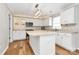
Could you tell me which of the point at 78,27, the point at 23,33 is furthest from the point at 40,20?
the point at 78,27

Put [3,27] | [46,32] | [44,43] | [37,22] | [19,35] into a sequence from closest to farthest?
[44,43] < [46,32] < [3,27] < [19,35] < [37,22]

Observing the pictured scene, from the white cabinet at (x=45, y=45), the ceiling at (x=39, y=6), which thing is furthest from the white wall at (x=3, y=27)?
the white cabinet at (x=45, y=45)

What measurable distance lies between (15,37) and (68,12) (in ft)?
14.7

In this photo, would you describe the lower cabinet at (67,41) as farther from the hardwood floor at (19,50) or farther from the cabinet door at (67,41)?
the hardwood floor at (19,50)

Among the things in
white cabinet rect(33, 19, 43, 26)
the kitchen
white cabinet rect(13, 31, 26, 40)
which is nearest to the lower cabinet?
the kitchen

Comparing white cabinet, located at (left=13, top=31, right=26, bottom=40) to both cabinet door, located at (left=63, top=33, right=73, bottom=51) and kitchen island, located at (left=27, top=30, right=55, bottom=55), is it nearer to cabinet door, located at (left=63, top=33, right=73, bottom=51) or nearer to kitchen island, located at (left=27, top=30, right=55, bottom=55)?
cabinet door, located at (left=63, top=33, right=73, bottom=51)

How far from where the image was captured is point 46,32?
12.7 ft

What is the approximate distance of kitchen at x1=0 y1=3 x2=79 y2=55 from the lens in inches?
136

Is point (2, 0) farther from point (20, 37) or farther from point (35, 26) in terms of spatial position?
point (35, 26)

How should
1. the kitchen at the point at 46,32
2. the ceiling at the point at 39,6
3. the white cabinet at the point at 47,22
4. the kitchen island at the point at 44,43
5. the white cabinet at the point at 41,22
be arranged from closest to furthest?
the kitchen island at the point at 44,43, the kitchen at the point at 46,32, the ceiling at the point at 39,6, the white cabinet at the point at 47,22, the white cabinet at the point at 41,22

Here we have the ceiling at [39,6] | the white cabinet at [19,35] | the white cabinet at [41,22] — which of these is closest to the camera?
the ceiling at [39,6]

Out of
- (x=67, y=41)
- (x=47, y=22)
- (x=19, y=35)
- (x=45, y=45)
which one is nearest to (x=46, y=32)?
(x=45, y=45)

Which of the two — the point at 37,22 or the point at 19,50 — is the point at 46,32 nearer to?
the point at 19,50

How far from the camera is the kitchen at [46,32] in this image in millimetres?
3457
